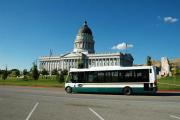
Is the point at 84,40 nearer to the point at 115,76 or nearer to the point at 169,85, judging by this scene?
the point at 169,85

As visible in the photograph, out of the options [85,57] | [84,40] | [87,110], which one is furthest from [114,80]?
[84,40]

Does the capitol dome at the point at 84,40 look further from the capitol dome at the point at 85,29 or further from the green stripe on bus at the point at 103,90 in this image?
the green stripe on bus at the point at 103,90

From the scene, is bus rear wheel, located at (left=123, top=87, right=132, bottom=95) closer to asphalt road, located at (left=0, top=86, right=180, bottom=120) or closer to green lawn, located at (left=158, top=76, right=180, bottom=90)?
asphalt road, located at (left=0, top=86, right=180, bottom=120)

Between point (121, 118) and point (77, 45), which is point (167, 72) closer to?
point (77, 45)

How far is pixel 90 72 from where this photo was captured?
3030 cm

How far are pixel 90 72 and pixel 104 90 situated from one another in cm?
268

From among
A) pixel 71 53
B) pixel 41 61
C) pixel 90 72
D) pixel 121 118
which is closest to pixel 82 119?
pixel 121 118

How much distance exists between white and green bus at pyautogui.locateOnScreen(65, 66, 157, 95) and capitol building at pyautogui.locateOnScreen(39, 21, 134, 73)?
124977 millimetres

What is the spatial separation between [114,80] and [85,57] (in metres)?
136

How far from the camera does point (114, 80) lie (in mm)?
28812

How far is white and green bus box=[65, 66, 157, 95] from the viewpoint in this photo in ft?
89.9

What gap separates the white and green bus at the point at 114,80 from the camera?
2741cm

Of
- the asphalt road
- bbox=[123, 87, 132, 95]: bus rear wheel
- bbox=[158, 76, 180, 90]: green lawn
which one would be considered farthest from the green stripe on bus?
bbox=[158, 76, 180, 90]: green lawn

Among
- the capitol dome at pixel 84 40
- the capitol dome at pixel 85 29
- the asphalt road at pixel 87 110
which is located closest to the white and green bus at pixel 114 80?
the asphalt road at pixel 87 110
